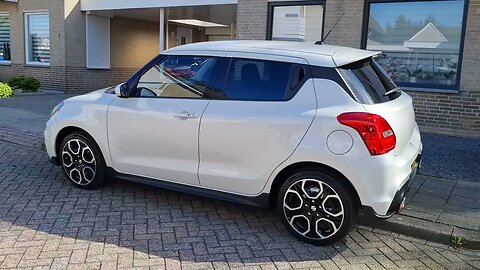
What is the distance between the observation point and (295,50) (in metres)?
3.75

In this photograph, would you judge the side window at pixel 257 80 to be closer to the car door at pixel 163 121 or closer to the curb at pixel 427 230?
the car door at pixel 163 121

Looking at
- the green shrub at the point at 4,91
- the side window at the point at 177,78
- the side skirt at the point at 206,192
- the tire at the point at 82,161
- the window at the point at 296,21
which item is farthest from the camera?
the green shrub at the point at 4,91

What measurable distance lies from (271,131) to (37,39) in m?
14.7

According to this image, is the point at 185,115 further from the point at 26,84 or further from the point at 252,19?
the point at 26,84

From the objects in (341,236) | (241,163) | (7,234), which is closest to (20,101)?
(7,234)

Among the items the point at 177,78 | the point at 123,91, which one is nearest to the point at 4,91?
the point at 123,91

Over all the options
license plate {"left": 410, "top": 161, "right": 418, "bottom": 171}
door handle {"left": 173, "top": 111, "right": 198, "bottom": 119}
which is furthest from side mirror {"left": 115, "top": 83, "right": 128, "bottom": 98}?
license plate {"left": 410, "top": 161, "right": 418, "bottom": 171}

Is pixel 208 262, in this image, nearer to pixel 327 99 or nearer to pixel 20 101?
pixel 327 99

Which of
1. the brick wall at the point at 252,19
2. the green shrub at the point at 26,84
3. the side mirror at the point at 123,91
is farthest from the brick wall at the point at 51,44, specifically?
the side mirror at the point at 123,91

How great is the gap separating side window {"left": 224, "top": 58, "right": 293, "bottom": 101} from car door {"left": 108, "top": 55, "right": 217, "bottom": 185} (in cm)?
27

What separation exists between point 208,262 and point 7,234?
179 centimetres

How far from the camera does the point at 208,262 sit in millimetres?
3242

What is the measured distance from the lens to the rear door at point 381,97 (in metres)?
3.41

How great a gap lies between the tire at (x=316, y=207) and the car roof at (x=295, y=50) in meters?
0.96
